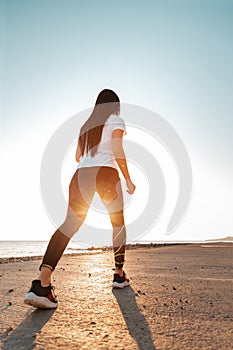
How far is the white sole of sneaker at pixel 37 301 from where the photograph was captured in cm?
315

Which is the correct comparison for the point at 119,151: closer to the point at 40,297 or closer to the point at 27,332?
the point at 40,297

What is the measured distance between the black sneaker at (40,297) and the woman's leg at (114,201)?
47.9 inches

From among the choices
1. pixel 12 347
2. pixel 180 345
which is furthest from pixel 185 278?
pixel 12 347

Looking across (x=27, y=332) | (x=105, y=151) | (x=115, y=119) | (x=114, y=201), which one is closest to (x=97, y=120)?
(x=115, y=119)

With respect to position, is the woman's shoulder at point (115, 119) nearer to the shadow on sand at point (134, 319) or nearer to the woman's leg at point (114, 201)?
the woman's leg at point (114, 201)

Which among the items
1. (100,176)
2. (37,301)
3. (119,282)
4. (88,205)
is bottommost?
(37,301)

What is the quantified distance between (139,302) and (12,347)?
1.60 meters

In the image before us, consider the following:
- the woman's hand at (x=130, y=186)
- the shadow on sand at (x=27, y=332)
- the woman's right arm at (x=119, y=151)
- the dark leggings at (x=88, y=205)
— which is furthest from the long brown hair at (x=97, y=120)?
the shadow on sand at (x=27, y=332)

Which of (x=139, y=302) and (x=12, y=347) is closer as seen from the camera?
(x=12, y=347)

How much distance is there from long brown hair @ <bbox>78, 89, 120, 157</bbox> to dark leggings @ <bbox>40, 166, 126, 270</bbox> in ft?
0.96

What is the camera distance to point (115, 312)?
10.2 feet

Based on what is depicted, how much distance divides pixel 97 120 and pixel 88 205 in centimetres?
105

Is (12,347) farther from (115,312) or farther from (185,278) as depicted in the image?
(185,278)

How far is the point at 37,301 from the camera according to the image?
3152mm
